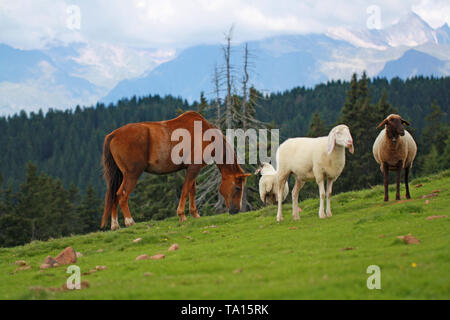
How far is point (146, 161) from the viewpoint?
59.0 ft

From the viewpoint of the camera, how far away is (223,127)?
36.7m

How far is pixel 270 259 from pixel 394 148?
755 centimetres

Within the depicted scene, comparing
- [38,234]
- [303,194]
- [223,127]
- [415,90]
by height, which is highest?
[415,90]

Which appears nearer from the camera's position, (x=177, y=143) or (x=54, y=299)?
(x=54, y=299)

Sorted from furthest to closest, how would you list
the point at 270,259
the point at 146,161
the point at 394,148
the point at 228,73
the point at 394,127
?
the point at 228,73 → the point at 146,161 → the point at 394,148 → the point at 394,127 → the point at 270,259

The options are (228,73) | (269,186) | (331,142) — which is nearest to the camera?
(331,142)

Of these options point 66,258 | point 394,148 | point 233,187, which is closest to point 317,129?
point 233,187

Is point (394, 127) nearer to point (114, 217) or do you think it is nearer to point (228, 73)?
point (114, 217)

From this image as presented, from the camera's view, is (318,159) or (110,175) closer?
(318,159)
